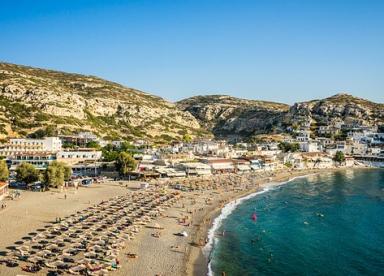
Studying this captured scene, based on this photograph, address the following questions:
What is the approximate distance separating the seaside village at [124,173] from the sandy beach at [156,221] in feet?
2.20

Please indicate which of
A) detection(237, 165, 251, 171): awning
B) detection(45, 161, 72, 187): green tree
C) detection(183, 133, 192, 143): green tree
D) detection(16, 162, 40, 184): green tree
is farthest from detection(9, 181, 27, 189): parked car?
detection(183, 133, 192, 143): green tree

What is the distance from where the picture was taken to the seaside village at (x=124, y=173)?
34156 millimetres

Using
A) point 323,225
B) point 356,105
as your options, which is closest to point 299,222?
point 323,225

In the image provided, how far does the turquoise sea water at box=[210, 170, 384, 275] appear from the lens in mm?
35278

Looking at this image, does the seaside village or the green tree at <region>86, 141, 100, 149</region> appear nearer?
the seaside village

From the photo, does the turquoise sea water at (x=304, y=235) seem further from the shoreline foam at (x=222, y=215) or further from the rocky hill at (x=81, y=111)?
the rocky hill at (x=81, y=111)

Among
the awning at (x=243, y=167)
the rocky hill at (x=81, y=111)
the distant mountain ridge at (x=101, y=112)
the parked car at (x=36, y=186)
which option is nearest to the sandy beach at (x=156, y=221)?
the parked car at (x=36, y=186)

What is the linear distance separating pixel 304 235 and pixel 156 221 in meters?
16.7

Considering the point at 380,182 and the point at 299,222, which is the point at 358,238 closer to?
the point at 299,222

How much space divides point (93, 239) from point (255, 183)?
52738mm

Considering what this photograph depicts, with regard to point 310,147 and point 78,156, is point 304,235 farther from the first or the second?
point 310,147

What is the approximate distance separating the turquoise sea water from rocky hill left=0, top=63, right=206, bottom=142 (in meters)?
71.9

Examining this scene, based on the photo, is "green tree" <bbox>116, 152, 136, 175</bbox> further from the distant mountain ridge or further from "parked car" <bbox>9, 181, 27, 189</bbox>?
the distant mountain ridge

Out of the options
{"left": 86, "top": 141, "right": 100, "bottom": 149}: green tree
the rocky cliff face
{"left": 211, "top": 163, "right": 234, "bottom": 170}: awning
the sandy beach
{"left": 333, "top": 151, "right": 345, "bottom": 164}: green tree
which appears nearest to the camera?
the sandy beach
